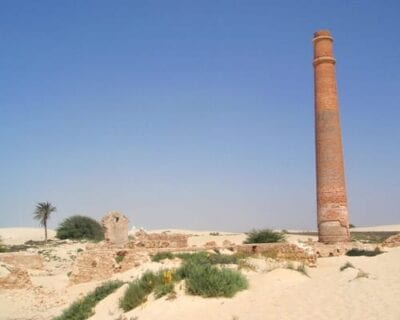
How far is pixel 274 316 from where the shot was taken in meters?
9.62

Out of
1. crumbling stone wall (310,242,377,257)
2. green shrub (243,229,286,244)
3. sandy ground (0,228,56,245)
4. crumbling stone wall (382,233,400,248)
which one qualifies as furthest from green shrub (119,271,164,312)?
sandy ground (0,228,56,245)

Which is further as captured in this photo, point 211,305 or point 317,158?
point 317,158

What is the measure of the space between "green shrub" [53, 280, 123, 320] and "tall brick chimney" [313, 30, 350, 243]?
12.7 metres

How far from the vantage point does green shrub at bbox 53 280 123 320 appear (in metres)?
13.1

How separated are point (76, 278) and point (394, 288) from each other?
12.8 m

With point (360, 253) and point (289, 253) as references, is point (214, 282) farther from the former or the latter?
point (360, 253)

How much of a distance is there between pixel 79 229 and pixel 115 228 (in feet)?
121

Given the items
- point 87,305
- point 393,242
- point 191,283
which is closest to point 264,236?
point 393,242

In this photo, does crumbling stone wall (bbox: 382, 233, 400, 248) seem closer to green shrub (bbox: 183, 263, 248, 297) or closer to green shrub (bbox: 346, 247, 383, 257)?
green shrub (bbox: 346, 247, 383, 257)

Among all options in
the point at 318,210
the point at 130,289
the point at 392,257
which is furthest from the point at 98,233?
the point at 130,289

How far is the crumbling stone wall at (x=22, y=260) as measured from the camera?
81.1 feet

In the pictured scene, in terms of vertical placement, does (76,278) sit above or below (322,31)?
below

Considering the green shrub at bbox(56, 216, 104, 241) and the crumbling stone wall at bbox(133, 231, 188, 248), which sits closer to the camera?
the crumbling stone wall at bbox(133, 231, 188, 248)

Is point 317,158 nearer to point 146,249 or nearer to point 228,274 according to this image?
point 146,249
